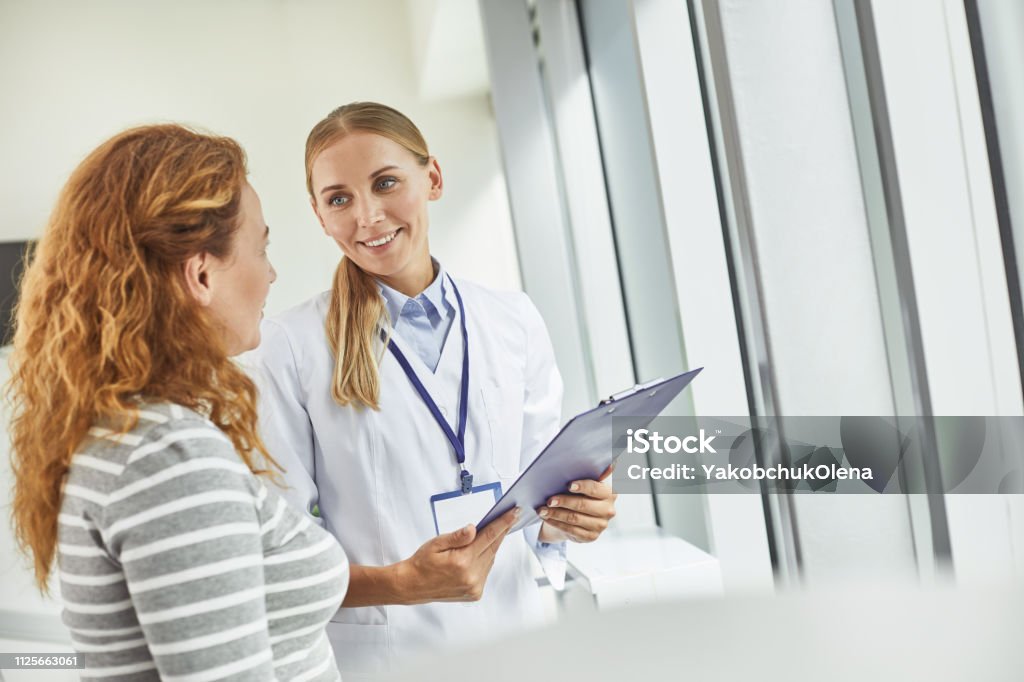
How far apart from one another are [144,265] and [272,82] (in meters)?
1.39

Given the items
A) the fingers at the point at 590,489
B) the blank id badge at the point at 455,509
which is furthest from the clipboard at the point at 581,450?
the blank id badge at the point at 455,509

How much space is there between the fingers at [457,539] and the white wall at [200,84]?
101cm

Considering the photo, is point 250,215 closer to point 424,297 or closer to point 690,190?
point 424,297

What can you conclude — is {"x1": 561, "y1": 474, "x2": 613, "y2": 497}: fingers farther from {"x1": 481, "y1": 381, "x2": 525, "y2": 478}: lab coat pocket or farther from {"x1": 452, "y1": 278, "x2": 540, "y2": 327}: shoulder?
{"x1": 452, "y1": 278, "x2": 540, "y2": 327}: shoulder

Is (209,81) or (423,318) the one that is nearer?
(423,318)

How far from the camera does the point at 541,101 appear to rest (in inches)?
98.3

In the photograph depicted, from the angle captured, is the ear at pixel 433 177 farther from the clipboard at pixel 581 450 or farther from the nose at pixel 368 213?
the clipboard at pixel 581 450

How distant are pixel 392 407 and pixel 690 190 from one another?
0.87m

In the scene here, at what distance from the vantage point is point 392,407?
150 centimetres

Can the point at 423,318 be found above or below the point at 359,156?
below

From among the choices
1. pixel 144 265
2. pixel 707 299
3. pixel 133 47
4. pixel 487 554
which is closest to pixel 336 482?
pixel 487 554

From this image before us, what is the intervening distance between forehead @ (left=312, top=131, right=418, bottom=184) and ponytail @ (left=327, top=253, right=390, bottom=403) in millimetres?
164

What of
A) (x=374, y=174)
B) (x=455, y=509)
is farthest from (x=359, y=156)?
(x=455, y=509)

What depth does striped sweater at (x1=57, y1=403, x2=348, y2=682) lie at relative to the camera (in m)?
0.75
